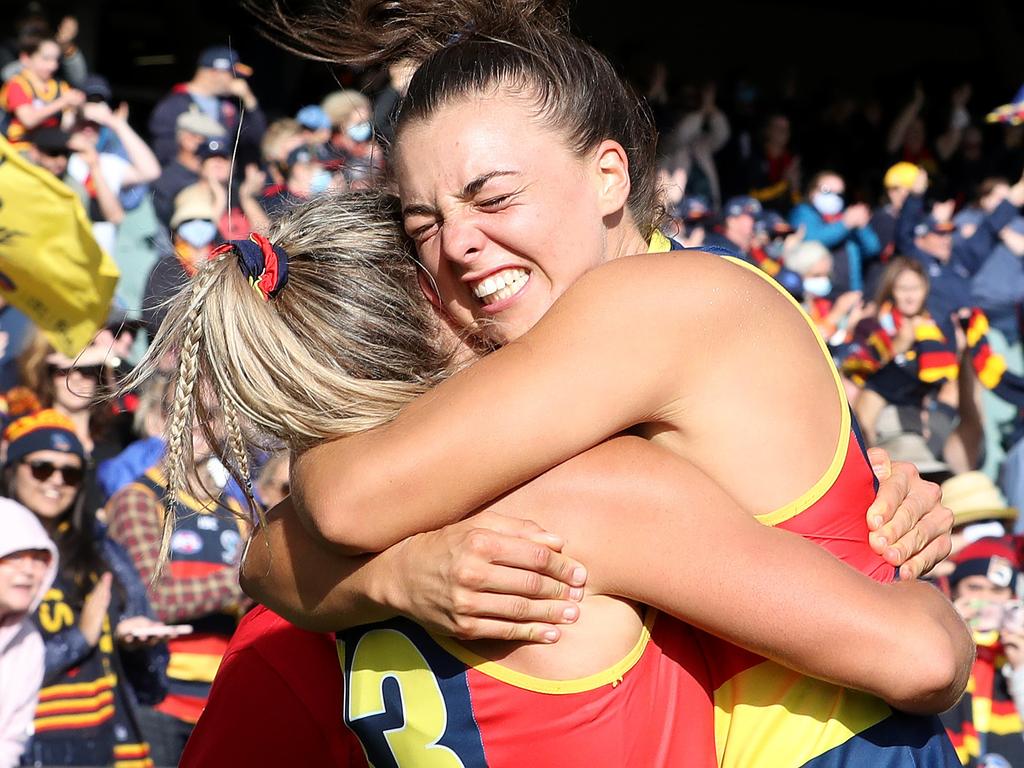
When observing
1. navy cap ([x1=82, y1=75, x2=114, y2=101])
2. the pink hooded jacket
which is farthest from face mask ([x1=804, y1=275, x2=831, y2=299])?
the pink hooded jacket

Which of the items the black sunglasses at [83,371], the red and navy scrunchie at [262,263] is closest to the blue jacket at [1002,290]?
the black sunglasses at [83,371]

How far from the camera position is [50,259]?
4723mm

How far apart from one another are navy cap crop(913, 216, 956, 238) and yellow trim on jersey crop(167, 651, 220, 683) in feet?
20.1

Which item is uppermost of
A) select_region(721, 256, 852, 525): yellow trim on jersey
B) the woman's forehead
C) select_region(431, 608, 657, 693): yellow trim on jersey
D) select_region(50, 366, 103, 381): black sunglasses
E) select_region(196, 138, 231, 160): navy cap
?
the woman's forehead

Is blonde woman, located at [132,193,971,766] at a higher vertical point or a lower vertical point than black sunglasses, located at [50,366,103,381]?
higher

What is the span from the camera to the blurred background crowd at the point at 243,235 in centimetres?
457

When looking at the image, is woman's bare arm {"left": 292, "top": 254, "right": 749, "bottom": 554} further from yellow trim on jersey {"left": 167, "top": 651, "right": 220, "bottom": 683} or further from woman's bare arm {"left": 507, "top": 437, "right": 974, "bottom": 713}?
yellow trim on jersey {"left": 167, "top": 651, "right": 220, "bottom": 683}

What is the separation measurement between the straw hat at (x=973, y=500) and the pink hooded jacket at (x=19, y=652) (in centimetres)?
333

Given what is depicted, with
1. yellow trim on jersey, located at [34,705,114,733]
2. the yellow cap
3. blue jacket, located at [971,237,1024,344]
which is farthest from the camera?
the yellow cap

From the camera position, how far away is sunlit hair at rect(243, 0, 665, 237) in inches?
85.5

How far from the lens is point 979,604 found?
482 cm

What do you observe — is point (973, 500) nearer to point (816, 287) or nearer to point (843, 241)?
point (816, 287)

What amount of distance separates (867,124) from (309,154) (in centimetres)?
701

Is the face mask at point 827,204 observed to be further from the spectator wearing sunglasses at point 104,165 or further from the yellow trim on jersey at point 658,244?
the yellow trim on jersey at point 658,244
